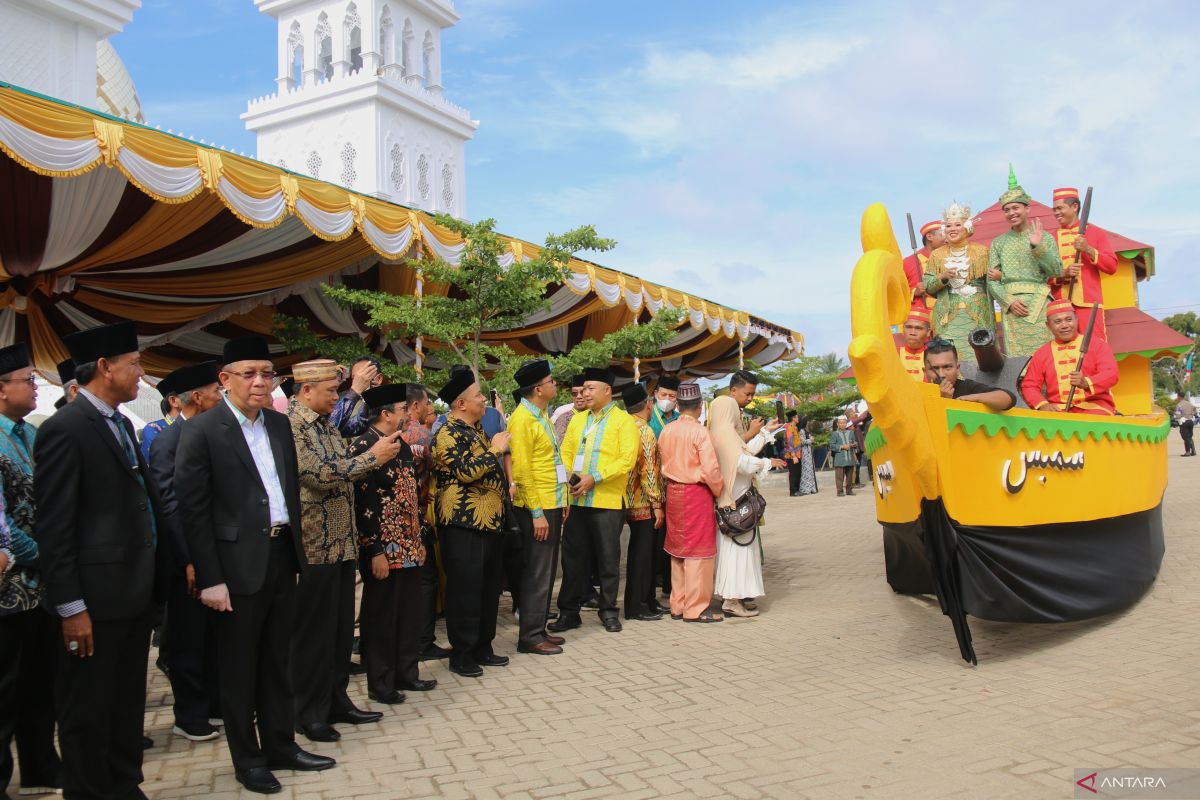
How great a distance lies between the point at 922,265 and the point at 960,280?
0.37 metres

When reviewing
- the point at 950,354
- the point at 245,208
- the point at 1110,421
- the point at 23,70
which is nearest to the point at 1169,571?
the point at 1110,421

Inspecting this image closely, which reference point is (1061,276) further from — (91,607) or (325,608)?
(91,607)

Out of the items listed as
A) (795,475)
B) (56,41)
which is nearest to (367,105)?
(56,41)

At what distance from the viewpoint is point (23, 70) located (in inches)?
858

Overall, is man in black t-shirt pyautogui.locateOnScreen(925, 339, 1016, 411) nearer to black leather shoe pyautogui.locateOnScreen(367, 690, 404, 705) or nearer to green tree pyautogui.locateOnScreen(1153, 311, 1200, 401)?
black leather shoe pyautogui.locateOnScreen(367, 690, 404, 705)

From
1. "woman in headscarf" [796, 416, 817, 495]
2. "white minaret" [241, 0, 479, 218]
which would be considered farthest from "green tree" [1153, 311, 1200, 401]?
"white minaret" [241, 0, 479, 218]

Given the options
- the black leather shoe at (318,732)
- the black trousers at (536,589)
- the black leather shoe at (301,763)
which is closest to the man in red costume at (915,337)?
the black trousers at (536,589)

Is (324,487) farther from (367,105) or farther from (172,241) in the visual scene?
(367,105)

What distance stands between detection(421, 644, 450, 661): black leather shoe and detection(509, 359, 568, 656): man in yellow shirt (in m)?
0.46

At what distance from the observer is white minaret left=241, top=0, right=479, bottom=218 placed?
141 feet

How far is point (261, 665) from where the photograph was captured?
3.52m

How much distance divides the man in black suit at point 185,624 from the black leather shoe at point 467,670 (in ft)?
4.09

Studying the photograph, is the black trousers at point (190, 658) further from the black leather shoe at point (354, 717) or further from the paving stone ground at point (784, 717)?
the black leather shoe at point (354, 717)

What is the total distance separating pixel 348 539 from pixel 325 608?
31cm
